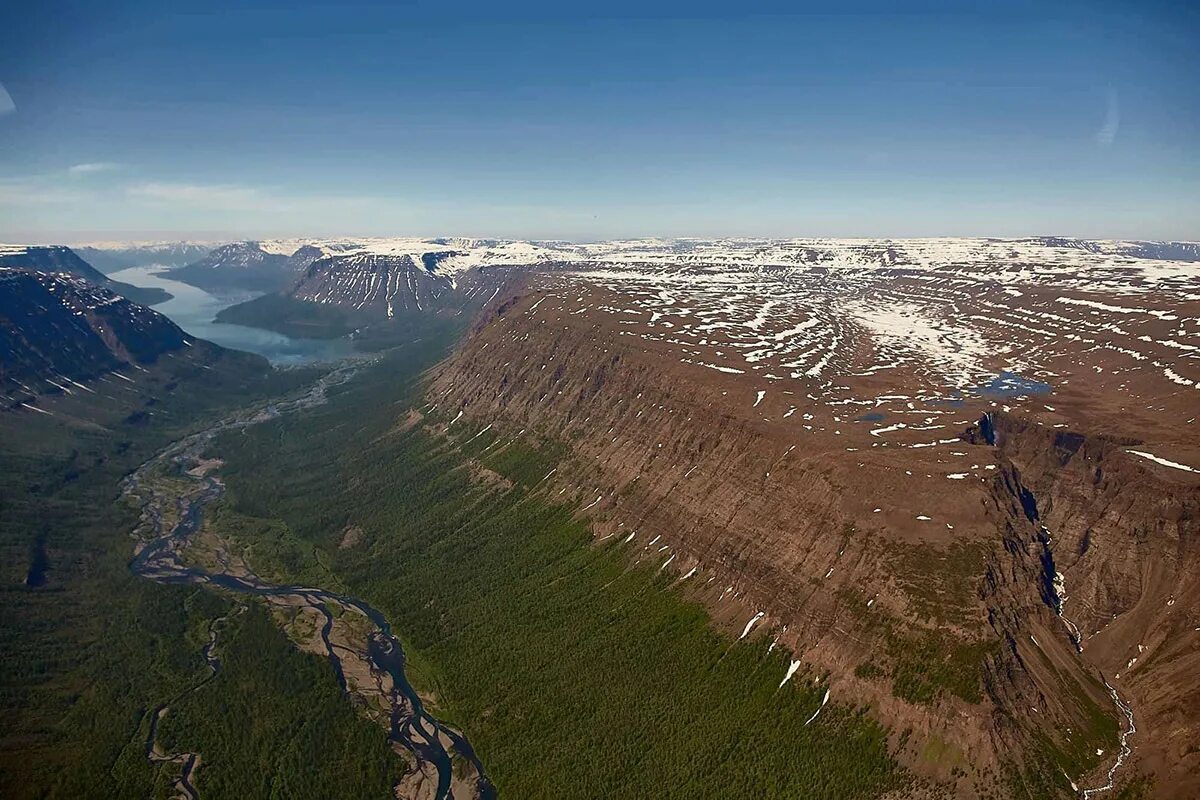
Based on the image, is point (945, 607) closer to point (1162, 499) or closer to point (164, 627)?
point (1162, 499)

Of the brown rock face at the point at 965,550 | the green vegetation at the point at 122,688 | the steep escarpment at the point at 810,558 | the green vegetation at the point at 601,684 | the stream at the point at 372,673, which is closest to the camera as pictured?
the brown rock face at the point at 965,550

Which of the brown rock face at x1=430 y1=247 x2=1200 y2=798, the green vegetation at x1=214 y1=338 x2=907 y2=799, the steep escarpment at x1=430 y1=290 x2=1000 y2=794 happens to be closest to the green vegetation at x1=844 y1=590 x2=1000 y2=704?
the steep escarpment at x1=430 y1=290 x2=1000 y2=794

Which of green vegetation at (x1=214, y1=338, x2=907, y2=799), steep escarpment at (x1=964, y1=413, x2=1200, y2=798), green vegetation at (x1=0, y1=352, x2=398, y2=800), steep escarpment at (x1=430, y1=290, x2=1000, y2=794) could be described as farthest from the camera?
green vegetation at (x1=0, y1=352, x2=398, y2=800)

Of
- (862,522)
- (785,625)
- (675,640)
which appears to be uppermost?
(862,522)

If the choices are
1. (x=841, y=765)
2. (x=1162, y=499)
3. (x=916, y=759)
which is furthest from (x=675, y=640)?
(x=1162, y=499)

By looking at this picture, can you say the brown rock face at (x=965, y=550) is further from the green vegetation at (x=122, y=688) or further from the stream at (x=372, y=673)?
the green vegetation at (x=122, y=688)

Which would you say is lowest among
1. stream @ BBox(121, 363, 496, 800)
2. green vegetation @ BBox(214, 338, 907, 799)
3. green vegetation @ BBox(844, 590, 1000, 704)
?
stream @ BBox(121, 363, 496, 800)

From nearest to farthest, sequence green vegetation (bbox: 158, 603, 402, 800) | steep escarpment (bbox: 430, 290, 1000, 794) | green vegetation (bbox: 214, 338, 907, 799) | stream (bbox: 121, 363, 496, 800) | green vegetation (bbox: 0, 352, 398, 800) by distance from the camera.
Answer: steep escarpment (bbox: 430, 290, 1000, 794)
green vegetation (bbox: 214, 338, 907, 799)
green vegetation (bbox: 0, 352, 398, 800)
green vegetation (bbox: 158, 603, 402, 800)
stream (bbox: 121, 363, 496, 800)

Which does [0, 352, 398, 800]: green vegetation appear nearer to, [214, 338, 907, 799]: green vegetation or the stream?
the stream

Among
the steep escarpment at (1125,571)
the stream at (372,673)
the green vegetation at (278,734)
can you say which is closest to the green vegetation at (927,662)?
the steep escarpment at (1125,571)

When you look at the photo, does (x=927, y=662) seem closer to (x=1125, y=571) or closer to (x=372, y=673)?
(x=1125, y=571)

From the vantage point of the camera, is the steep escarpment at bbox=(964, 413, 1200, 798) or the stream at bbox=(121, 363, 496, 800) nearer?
the steep escarpment at bbox=(964, 413, 1200, 798)
